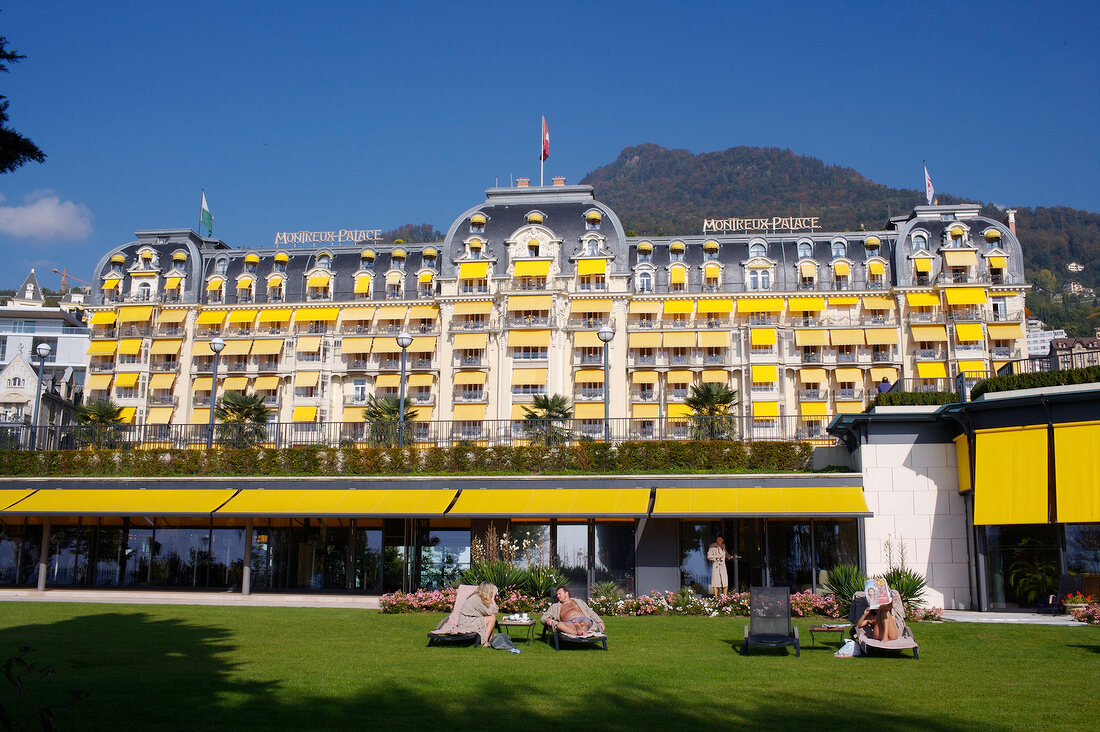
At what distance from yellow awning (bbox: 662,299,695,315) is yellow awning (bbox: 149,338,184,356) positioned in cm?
3729

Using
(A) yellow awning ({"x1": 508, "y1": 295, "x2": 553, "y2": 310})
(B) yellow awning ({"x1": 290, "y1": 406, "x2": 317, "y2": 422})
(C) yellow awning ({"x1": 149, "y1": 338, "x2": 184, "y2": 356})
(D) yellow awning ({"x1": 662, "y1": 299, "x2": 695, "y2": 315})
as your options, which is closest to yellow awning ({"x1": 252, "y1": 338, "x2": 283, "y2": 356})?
(B) yellow awning ({"x1": 290, "y1": 406, "x2": 317, "y2": 422})

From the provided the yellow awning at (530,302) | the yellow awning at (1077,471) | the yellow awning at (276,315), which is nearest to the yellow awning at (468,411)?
the yellow awning at (530,302)

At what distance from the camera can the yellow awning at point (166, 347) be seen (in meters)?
77.1

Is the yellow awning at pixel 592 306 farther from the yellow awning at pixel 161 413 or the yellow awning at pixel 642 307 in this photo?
the yellow awning at pixel 161 413

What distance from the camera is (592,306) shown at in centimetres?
7075

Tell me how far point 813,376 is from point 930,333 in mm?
8551

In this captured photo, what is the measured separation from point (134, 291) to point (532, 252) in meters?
32.3

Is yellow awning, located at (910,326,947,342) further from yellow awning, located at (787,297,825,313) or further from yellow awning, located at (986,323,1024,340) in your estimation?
yellow awning, located at (787,297,825,313)

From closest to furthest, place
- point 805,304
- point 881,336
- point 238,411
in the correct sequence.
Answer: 1. point 238,411
2. point 881,336
3. point 805,304

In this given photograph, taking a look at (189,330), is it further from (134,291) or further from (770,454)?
(770,454)

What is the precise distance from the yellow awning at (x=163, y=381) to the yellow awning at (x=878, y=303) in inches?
2050

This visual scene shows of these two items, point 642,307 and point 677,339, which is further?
point 642,307

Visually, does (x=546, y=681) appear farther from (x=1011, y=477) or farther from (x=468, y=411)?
(x=468, y=411)

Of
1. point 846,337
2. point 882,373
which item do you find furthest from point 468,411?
point 882,373
